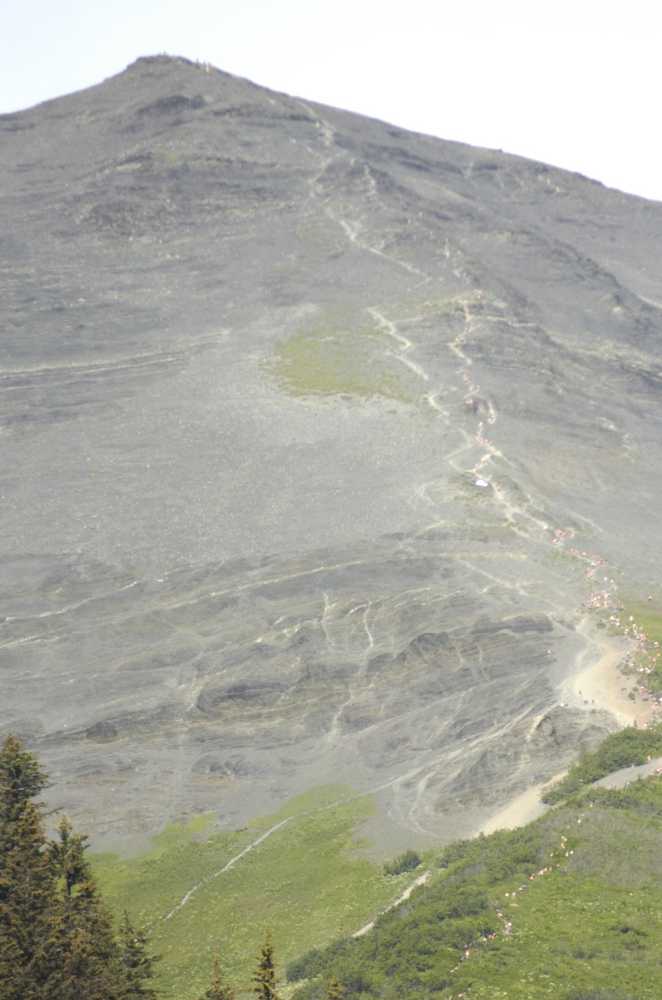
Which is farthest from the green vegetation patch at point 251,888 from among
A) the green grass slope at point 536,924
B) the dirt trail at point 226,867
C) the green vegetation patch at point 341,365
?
the green vegetation patch at point 341,365

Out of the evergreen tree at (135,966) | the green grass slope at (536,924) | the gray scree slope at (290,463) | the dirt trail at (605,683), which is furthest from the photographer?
the gray scree slope at (290,463)

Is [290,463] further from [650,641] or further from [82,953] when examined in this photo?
[82,953]

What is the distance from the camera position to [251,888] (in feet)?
128

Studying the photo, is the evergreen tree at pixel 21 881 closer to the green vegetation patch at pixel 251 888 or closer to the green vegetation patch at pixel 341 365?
the green vegetation patch at pixel 251 888

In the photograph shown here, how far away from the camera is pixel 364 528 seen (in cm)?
6084

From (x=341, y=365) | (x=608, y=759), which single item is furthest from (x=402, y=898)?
(x=341, y=365)

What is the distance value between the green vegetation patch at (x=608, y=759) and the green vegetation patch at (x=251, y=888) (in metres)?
5.68

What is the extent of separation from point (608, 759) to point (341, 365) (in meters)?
43.7

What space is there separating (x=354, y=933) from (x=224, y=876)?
6567 millimetres

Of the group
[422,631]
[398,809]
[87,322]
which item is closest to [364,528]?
[422,631]

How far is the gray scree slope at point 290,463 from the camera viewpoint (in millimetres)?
47875

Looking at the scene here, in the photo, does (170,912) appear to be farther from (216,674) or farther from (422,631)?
(422,631)

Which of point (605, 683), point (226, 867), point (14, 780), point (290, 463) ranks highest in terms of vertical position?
point (290, 463)

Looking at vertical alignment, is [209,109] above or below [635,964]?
above
